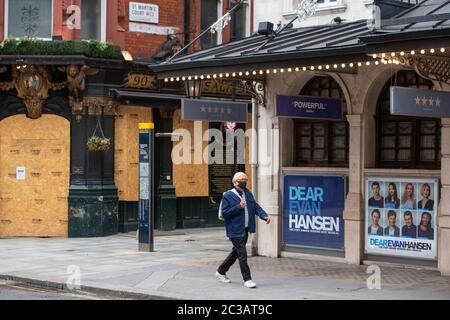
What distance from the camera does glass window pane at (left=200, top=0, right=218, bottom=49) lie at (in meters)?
24.8

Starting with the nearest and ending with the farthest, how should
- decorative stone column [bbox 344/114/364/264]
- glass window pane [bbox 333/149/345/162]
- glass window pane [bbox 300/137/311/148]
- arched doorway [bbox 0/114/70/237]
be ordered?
decorative stone column [bbox 344/114/364/264] → glass window pane [bbox 333/149/345/162] → glass window pane [bbox 300/137/311/148] → arched doorway [bbox 0/114/70/237]

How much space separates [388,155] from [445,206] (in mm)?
1916

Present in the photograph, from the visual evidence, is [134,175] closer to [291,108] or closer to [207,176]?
[207,176]

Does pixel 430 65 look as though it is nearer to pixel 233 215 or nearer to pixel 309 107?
pixel 309 107

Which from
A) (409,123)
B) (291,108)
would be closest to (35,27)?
(291,108)

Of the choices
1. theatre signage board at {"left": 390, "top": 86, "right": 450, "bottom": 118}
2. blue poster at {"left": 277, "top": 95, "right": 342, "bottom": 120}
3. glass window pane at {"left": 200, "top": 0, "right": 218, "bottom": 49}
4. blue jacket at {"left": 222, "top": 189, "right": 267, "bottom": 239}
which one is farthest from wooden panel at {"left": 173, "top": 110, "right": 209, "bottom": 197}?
theatre signage board at {"left": 390, "top": 86, "right": 450, "bottom": 118}

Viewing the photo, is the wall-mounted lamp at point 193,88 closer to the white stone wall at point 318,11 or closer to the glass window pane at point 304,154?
the white stone wall at point 318,11

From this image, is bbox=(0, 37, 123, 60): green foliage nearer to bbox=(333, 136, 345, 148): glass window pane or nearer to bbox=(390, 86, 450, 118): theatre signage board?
bbox=(333, 136, 345, 148): glass window pane

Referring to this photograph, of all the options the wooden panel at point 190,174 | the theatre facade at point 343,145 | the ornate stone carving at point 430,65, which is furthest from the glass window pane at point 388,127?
the wooden panel at point 190,174

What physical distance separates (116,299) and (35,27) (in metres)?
11.3

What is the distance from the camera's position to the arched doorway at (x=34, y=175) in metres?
22.0

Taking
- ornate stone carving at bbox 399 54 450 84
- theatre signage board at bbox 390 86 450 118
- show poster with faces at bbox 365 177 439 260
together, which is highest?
ornate stone carving at bbox 399 54 450 84

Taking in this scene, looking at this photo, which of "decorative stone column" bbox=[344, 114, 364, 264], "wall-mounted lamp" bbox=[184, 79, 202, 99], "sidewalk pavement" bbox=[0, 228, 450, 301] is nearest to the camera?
"sidewalk pavement" bbox=[0, 228, 450, 301]

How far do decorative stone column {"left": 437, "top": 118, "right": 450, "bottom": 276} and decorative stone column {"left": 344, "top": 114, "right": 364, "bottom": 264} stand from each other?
1.74m
